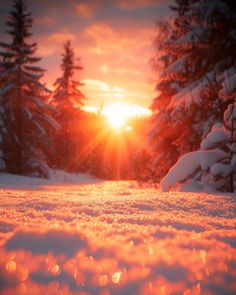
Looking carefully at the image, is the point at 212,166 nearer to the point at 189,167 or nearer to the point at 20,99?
the point at 189,167

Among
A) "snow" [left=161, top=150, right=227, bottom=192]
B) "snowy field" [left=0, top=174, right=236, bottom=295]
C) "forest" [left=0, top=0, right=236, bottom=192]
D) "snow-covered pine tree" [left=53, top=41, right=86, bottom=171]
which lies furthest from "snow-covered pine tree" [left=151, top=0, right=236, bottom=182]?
"snow-covered pine tree" [left=53, top=41, right=86, bottom=171]

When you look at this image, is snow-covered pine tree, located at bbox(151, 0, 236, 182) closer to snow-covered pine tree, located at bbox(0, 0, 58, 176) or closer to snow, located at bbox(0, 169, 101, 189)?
snow, located at bbox(0, 169, 101, 189)

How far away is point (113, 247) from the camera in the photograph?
1669 millimetres

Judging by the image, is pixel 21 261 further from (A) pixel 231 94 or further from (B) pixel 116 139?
(B) pixel 116 139

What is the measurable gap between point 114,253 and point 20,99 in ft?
54.5

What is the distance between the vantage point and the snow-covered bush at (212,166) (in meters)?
5.91

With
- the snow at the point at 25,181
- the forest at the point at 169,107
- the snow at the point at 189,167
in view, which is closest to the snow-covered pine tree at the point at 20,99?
the forest at the point at 169,107

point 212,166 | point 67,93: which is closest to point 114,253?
point 212,166

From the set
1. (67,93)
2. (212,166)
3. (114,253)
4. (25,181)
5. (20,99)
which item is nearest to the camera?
(114,253)

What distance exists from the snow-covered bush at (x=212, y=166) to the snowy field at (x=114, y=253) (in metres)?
3.64

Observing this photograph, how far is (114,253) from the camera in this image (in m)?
1.59

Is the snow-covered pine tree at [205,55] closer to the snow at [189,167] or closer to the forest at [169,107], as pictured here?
the forest at [169,107]

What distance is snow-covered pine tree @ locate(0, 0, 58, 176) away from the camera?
1573 cm

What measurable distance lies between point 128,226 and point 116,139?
37779 mm
